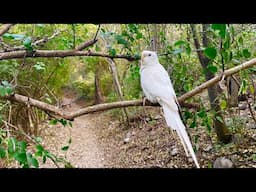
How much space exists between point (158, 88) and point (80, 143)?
1374 mm

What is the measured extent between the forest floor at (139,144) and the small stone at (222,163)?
2 centimetres

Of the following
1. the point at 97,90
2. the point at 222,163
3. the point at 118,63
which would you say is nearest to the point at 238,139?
the point at 222,163

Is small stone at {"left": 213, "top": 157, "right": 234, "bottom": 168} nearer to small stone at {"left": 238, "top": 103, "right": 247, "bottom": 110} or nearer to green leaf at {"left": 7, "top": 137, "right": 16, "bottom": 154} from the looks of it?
small stone at {"left": 238, "top": 103, "right": 247, "bottom": 110}

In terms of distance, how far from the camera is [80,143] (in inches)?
85.4

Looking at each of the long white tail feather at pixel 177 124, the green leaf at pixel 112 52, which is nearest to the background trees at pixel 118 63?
the green leaf at pixel 112 52

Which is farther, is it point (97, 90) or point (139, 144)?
point (97, 90)

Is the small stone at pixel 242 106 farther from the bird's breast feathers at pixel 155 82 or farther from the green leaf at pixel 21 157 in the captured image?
the green leaf at pixel 21 157

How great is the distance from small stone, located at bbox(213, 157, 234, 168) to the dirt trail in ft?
2.30

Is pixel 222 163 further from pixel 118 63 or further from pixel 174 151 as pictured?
pixel 118 63

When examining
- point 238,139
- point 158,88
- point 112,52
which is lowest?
point 238,139
